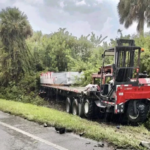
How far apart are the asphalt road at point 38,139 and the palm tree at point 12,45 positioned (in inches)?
498

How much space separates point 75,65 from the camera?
1952cm

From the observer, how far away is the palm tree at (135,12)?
2498 cm

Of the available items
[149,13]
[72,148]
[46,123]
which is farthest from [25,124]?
[149,13]

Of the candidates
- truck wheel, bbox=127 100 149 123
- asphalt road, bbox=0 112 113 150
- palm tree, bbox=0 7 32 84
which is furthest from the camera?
palm tree, bbox=0 7 32 84

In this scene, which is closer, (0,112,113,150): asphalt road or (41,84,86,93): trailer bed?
(0,112,113,150): asphalt road

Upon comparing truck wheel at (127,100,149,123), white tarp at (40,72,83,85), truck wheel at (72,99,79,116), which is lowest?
truck wheel at (72,99,79,116)

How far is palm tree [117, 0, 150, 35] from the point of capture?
25.0 metres

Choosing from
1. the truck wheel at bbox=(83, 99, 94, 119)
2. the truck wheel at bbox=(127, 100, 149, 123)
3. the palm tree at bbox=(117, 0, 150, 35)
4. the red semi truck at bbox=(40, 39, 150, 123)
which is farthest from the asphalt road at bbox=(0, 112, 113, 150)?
the palm tree at bbox=(117, 0, 150, 35)

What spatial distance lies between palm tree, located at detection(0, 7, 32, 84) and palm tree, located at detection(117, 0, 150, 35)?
445 inches

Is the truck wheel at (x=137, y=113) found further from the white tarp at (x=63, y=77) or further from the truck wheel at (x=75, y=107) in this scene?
the white tarp at (x=63, y=77)

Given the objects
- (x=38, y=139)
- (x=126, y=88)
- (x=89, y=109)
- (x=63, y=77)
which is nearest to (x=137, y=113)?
(x=126, y=88)

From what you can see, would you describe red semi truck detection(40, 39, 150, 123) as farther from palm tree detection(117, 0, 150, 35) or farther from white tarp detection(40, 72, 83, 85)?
palm tree detection(117, 0, 150, 35)

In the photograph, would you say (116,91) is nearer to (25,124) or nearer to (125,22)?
(25,124)

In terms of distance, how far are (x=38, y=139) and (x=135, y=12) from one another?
2202 cm
